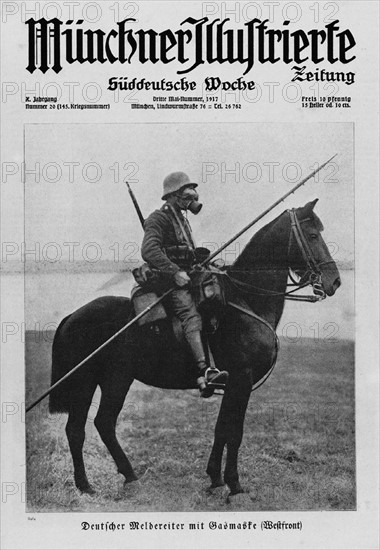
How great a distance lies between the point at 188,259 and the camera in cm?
354

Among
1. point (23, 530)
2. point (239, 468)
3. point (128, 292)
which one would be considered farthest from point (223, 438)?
point (23, 530)

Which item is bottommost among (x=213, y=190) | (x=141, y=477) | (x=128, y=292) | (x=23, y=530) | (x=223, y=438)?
(x=23, y=530)

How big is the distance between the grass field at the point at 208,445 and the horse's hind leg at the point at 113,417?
1.6 inches

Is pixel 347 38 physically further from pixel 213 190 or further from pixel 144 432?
pixel 144 432

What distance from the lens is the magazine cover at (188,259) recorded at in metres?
3.58

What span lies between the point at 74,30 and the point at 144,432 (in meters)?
2.37

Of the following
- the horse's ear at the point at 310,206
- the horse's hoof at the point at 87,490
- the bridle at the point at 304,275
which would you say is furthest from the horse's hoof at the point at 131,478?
the horse's ear at the point at 310,206

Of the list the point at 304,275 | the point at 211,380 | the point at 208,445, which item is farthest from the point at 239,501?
the point at 304,275

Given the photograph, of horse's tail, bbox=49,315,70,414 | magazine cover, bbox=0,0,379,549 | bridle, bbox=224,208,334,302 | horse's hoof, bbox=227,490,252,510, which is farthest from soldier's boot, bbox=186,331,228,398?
horse's tail, bbox=49,315,70,414

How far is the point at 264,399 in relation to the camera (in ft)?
11.9

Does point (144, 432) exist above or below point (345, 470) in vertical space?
above

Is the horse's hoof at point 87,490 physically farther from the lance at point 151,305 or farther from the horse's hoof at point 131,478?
the lance at point 151,305

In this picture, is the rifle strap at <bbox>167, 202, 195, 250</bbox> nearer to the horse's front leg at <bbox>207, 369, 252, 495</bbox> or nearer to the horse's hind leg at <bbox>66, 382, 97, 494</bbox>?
the horse's front leg at <bbox>207, 369, 252, 495</bbox>

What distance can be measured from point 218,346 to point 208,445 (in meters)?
0.58
